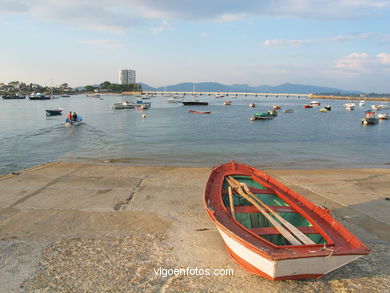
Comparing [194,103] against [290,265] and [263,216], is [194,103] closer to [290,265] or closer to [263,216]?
[263,216]

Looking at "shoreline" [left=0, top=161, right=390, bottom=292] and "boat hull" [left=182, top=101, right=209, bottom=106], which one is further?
"boat hull" [left=182, top=101, right=209, bottom=106]

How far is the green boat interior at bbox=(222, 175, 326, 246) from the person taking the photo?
6.59 meters

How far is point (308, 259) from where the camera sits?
5.38 meters

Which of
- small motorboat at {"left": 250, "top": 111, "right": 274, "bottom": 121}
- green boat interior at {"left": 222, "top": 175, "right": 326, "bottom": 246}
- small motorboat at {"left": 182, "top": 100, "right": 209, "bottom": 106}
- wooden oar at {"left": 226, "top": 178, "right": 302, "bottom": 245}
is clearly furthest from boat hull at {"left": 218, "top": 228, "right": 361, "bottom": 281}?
small motorboat at {"left": 182, "top": 100, "right": 209, "bottom": 106}

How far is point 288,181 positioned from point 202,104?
10543 cm

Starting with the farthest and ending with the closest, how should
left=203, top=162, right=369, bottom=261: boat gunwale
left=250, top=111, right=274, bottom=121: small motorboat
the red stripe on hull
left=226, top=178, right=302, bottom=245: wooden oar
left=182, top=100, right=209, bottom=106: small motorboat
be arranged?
left=182, top=100, right=209, bottom=106: small motorboat
left=250, top=111, right=274, bottom=121: small motorboat
left=226, top=178, right=302, bottom=245: wooden oar
the red stripe on hull
left=203, top=162, right=369, bottom=261: boat gunwale

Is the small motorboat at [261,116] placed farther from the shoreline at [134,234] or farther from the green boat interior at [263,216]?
the green boat interior at [263,216]

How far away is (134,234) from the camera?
819 centimetres

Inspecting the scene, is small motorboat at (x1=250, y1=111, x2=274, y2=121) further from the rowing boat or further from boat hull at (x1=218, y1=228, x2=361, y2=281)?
boat hull at (x1=218, y1=228, x2=361, y2=281)

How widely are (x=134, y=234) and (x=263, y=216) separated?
3.61 metres

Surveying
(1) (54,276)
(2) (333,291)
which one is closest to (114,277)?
(1) (54,276)

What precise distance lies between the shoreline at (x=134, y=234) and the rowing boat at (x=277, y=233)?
69 cm

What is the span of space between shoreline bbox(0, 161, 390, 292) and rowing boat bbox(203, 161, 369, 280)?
27.0 inches

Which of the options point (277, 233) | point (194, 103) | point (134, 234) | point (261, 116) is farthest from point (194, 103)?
point (277, 233)
